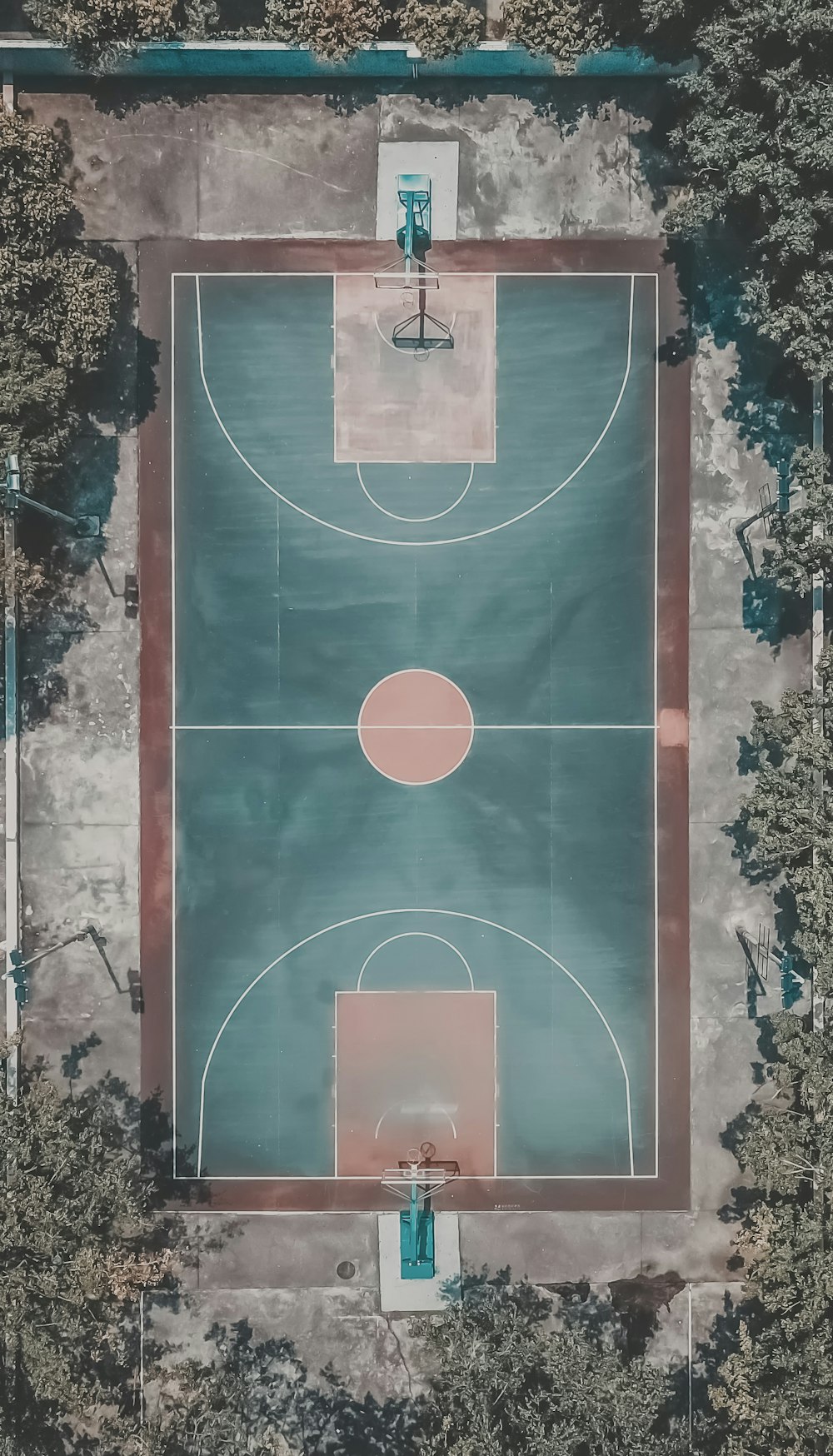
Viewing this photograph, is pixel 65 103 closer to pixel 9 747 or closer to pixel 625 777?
pixel 9 747

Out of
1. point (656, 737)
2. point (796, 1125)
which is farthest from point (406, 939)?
point (796, 1125)

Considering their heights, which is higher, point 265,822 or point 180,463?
point 180,463

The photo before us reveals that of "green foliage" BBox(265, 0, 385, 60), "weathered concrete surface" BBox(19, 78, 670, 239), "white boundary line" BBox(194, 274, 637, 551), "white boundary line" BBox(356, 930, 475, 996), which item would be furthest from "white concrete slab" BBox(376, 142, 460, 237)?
"white boundary line" BBox(356, 930, 475, 996)

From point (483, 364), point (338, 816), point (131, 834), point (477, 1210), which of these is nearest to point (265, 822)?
point (338, 816)

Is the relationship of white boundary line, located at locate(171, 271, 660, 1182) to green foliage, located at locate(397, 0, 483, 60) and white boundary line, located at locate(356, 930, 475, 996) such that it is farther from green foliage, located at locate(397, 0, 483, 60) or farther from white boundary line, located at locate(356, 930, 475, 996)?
green foliage, located at locate(397, 0, 483, 60)

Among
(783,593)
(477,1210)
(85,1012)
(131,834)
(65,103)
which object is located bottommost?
(477,1210)

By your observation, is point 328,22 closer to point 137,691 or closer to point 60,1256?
Result: point 137,691

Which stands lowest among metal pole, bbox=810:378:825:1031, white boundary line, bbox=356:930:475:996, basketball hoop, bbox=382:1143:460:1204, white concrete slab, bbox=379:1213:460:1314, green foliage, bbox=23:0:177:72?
white concrete slab, bbox=379:1213:460:1314

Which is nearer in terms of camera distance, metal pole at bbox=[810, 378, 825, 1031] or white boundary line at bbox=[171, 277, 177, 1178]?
metal pole at bbox=[810, 378, 825, 1031]
